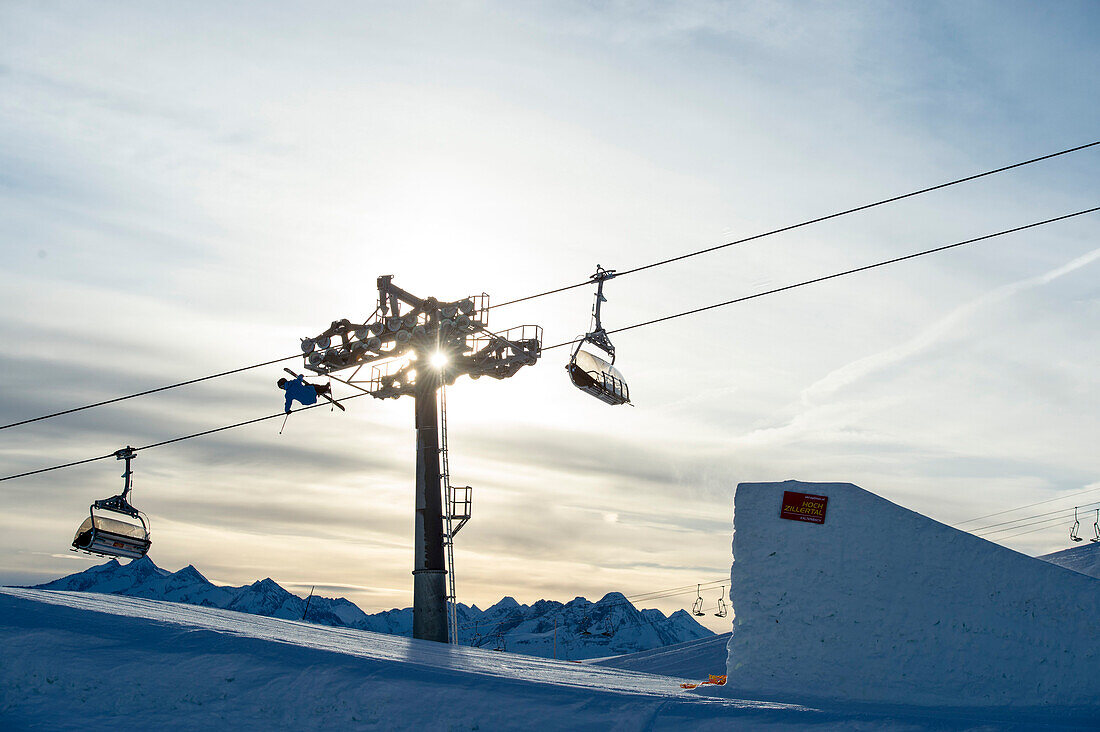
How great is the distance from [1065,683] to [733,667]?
5.74m

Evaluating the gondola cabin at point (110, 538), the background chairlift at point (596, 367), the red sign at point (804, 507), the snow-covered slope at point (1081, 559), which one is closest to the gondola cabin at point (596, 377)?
the background chairlift at point (596, 367)

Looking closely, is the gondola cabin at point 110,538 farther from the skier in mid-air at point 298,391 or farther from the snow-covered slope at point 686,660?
the snow-covered slope at point 686,660

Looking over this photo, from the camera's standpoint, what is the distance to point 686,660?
46.1 m

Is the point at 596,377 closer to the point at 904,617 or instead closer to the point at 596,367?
the point at 596,367

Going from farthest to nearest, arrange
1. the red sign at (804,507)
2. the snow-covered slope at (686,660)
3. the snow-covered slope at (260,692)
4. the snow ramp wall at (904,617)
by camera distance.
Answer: the snow-covered slope at (686,660)
the red sign at (804,507)
the snow ramp wall at (904,617)
the snow-covered slope at (260,692)

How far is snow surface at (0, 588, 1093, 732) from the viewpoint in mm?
9516

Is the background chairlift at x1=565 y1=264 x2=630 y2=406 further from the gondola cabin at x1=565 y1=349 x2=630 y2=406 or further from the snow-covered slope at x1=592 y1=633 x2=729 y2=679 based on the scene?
the snow-covered slope at x1=592 y1=633 x2=729 y2=679

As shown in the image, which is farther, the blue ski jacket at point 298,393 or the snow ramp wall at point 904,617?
the blue ski jacket at point 298,393

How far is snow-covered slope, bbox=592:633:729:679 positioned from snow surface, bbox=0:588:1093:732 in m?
30.2

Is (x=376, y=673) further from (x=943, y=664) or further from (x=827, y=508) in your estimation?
(x=943, y=664)

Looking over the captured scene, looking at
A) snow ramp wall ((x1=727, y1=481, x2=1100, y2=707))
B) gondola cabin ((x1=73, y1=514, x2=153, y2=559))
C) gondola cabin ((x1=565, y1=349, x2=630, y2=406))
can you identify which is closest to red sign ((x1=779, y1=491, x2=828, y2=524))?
snow ramp wall ((x1=727, y1=481, x2=1100, y2=707))

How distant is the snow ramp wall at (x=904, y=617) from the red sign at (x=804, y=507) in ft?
0.34

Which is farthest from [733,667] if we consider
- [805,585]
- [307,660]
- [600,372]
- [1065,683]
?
[600,372]

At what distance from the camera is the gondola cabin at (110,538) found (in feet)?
89.2
